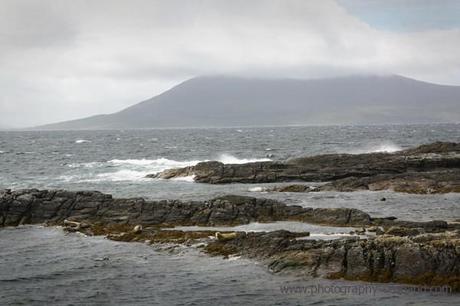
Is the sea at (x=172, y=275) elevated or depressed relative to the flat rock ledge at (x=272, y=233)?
depressed

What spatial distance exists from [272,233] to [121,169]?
2023 inches

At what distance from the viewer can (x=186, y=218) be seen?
37.9 meters

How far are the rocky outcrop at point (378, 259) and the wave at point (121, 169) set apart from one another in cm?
3769

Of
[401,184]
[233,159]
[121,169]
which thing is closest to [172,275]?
[401,184]

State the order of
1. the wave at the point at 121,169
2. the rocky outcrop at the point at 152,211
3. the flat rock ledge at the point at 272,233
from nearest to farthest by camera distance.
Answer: the flat rock ledge at the point at 272,233 → the rocky outcrop at the point at 152,211 → the wave at the point at 121,169

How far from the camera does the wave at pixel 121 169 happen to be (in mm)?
67812

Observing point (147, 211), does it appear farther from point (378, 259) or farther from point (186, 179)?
point (186, 179)

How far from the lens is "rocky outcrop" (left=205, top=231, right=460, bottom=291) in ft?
77.3

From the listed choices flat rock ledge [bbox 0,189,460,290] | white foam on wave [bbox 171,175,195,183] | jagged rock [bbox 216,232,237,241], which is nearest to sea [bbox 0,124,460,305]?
flat rock ledge [bbox 0,189,460,290]

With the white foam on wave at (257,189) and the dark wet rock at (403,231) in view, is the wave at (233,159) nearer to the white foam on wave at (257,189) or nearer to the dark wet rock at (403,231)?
the white foam on wave at (257,189)

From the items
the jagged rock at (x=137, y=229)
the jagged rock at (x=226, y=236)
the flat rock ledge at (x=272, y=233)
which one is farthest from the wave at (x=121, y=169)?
the jagged rock at (x=226, y=236)

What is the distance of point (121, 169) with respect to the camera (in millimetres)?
78000

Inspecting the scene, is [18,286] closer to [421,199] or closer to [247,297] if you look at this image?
[247,297]

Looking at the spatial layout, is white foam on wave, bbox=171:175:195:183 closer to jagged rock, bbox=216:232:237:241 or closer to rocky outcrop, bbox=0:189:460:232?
rocky outcrop, bbox=0:189:460:232
